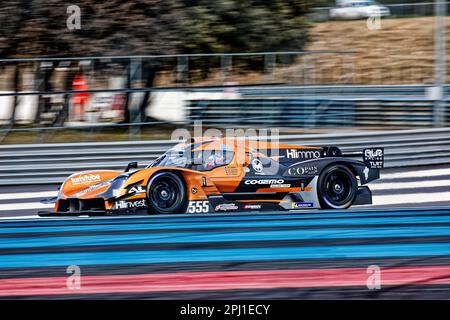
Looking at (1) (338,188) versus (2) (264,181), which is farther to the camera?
(1) (338,188)

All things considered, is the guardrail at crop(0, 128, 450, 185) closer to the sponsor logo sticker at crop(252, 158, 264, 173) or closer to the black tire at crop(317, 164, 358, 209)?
the sponsor logo sticker at crop(252, 158, 264, 173)

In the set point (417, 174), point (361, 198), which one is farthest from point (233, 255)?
point (417, 174)

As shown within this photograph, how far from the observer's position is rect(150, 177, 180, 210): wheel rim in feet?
27.8

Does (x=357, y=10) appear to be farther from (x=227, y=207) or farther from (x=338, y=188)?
(x=227, y=207)

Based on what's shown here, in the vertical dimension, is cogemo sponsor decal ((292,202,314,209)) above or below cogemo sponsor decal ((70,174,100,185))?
below

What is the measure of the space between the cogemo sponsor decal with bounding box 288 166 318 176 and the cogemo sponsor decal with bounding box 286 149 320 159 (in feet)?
0.72

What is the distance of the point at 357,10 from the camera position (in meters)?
30.2

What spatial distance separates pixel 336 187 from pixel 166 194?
196 cm

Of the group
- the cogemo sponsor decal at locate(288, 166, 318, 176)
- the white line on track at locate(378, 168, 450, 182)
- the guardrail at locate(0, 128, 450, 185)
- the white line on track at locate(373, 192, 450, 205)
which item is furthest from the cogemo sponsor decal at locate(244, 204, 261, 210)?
the white line on track at locate(378, 168, 450, 182)

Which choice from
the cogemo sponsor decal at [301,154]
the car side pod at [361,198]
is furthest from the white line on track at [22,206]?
the car side pod at [361,198]

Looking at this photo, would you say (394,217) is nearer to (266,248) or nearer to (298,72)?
(266,248)

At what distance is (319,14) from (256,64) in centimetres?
1486

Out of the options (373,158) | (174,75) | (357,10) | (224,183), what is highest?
(357,10)

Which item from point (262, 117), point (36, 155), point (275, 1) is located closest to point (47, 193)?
point (36, 155)
